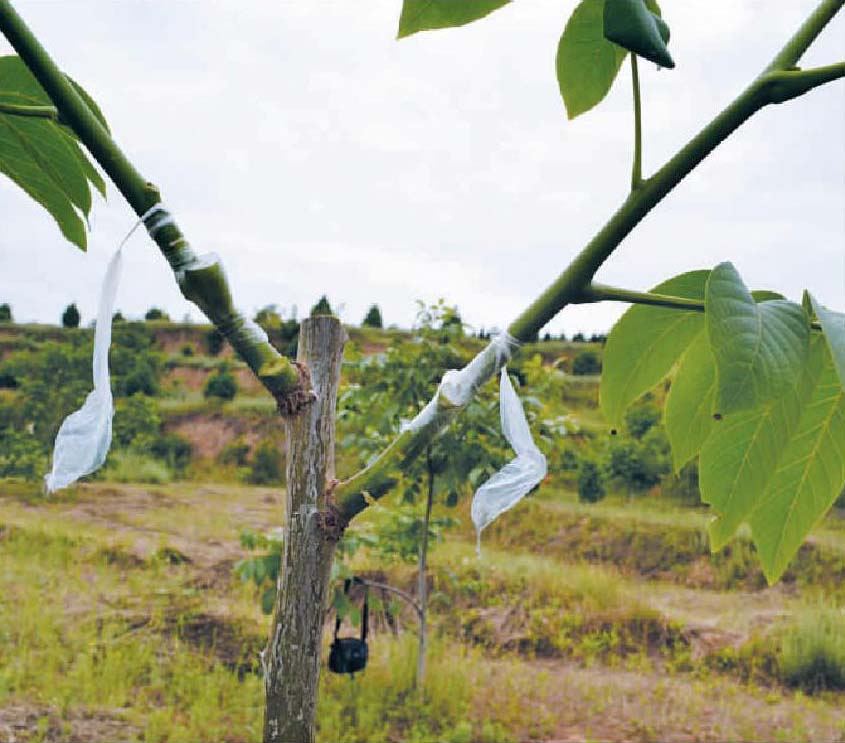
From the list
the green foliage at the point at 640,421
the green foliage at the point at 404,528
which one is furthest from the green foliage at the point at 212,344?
the green foliage at the point at 404,528

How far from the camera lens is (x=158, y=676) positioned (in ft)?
12.3

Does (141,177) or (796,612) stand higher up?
(141,177)

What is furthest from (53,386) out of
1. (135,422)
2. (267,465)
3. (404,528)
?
(404,528)

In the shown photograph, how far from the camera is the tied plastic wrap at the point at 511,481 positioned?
0.52 meters

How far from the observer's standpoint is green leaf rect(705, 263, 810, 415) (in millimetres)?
353

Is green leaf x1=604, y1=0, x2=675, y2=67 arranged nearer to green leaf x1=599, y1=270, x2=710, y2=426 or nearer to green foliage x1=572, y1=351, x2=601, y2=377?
green leaf x1=599, y1=270, x2=710, y2=426

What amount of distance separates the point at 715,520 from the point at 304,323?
33 centimetres

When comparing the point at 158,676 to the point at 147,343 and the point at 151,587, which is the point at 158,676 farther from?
the point at 147,343

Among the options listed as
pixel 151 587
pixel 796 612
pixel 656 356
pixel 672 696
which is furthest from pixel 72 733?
pixel 796 612

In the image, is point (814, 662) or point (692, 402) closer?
point (692, 402)

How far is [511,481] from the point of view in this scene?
21.0 inches

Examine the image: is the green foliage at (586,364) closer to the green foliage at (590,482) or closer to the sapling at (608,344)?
the green foliage at (590,482)

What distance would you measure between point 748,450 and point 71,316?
1828 centimetres

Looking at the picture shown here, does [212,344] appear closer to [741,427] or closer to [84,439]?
[84,439]
